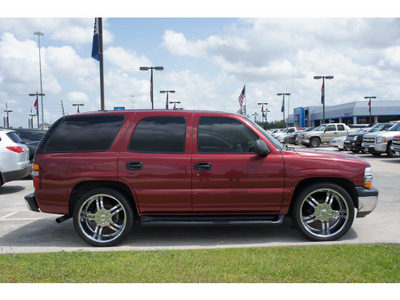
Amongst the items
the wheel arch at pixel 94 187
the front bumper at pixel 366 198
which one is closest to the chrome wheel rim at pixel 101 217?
the wheel arch at pixel 94 187

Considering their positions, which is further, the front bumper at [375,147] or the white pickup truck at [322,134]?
the white pickup truck at [322,134]

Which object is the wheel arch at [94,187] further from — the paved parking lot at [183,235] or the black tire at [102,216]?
the paved parking lot at [183,235]

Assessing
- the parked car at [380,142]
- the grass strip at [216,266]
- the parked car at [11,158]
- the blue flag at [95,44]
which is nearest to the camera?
the grass strip at [216,266]

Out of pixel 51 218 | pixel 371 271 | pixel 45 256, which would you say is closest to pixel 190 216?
pixel 45 256

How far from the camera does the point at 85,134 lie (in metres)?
5.11

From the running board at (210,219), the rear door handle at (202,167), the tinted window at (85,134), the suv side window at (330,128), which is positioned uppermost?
the suv side window at (330,128)

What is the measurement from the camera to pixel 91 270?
12.6 ft

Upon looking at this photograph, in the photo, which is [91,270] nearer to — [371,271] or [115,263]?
[115,263]

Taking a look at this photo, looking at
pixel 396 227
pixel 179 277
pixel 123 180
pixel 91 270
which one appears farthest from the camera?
pixel 396 227

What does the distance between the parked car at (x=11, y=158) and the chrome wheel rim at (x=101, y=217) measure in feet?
18.0

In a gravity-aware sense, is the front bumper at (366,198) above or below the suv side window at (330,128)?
below

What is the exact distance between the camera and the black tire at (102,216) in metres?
4.89

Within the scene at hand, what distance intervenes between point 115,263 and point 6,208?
4.81 m

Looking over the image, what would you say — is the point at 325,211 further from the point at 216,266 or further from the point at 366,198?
the point at 216,266
